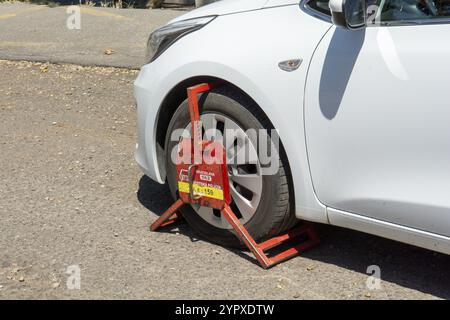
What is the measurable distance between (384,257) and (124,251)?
147 cm

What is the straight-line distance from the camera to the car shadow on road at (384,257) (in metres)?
3.67

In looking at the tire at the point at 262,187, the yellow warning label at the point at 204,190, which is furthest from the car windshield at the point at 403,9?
the yellow warning label at the point at 204,190

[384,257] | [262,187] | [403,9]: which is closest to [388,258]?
[384,257]

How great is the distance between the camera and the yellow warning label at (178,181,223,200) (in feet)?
12.9

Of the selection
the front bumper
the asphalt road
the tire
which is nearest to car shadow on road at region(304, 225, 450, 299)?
the tire

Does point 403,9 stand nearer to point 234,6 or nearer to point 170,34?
point 234,6

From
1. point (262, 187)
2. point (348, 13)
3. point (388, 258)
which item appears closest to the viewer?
point (348, 13)

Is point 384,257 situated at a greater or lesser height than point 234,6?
lesser

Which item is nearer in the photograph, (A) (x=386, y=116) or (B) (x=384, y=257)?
(A) (x=386, y=116)

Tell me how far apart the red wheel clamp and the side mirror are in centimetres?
94

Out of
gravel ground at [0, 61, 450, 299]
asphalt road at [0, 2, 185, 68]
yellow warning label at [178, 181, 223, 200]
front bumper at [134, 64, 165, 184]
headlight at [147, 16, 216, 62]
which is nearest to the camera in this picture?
gravel ground at [0, 61, 450, 299]

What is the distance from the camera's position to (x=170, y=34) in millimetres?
4219

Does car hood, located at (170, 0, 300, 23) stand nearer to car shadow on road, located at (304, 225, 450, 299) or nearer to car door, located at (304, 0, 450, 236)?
car door, located at (304, 0, 450, 236)

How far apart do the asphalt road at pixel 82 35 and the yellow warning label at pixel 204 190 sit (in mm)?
4463
